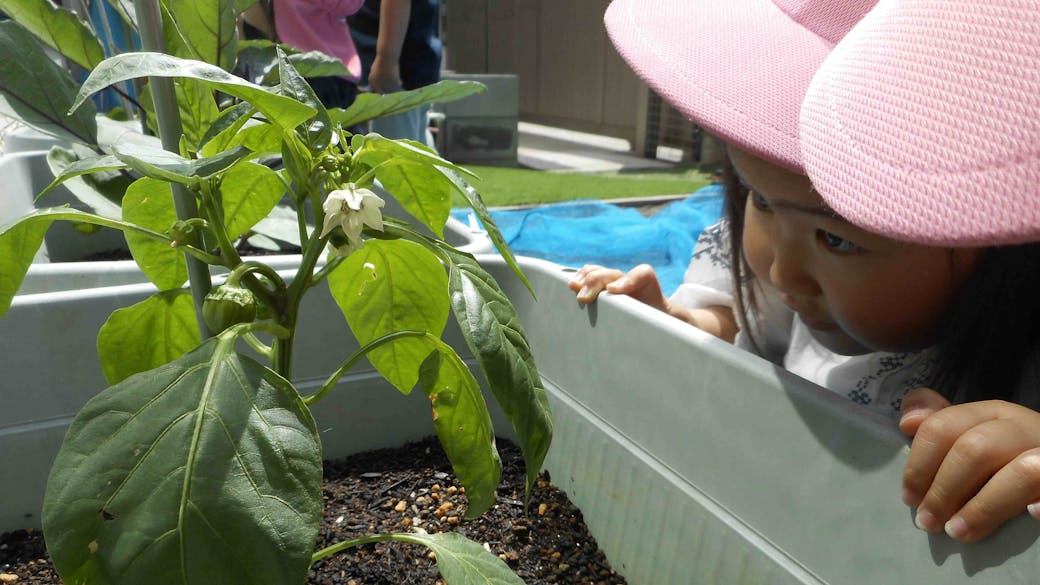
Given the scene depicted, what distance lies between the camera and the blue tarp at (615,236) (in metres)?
1.92

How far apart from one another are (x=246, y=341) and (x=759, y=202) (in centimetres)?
41

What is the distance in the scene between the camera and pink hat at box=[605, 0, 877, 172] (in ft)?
1.68

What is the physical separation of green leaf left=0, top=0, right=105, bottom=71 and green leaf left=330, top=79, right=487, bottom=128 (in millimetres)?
418

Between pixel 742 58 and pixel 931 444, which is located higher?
pixel 742 58

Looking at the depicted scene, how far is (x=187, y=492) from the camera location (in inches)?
12.5

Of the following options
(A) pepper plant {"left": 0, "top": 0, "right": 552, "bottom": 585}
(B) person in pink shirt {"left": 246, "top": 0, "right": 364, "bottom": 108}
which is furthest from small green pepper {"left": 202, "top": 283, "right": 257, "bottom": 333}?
(B) person in pink shirt {"left": 246, "top": 0, "right": 364, "bottom": 108}

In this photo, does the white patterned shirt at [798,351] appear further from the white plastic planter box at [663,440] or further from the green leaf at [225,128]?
the green leaf at [225,128]

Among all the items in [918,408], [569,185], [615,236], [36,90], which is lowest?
[569,185]

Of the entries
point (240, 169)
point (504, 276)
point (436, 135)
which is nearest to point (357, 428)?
point (504, 276)

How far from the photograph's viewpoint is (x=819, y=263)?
0.57m

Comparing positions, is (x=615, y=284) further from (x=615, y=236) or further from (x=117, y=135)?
(x=615, y=236)

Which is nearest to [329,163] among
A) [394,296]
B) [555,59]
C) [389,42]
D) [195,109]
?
[394,296]

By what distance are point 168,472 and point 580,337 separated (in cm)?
39

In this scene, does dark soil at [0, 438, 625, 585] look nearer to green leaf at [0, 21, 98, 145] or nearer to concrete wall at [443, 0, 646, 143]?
green leaf at [0, 21, 98, 145]
